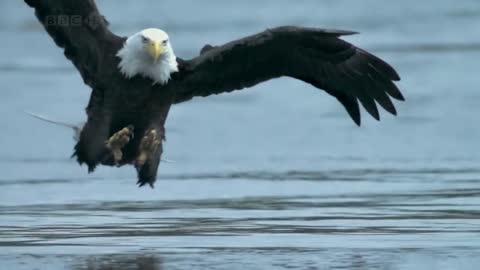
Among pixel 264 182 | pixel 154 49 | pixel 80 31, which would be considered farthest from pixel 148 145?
pixel 264 182

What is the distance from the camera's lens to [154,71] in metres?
10.7

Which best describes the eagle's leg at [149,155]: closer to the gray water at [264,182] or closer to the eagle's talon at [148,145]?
the eagle's talon at [148,145]

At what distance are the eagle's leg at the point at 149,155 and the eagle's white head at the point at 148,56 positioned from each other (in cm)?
36

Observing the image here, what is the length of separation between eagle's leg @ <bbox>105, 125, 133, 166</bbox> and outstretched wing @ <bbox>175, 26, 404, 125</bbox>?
65 cm

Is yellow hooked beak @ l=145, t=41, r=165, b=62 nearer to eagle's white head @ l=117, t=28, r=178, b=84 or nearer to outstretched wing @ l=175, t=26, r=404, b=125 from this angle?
eagle's white head @ l=117, t=28, r=178, b=84

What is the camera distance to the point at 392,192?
1172 cm

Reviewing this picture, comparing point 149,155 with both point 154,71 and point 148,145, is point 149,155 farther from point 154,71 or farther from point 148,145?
point 154,71

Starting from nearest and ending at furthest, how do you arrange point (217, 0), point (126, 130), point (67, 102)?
point (126, 130) → point (67, 102) → point (217, 0)

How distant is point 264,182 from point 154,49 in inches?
85.3

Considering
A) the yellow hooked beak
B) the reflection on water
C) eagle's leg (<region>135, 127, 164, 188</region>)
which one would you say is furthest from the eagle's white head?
the reflection on water

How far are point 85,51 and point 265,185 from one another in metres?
2.11

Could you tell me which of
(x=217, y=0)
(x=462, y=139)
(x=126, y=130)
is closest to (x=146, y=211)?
(x=126, y=130)

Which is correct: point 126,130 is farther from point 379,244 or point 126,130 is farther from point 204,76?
point 379,244

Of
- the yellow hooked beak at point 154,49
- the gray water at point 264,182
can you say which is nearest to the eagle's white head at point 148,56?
the yellow hooked beak at point 154,49
